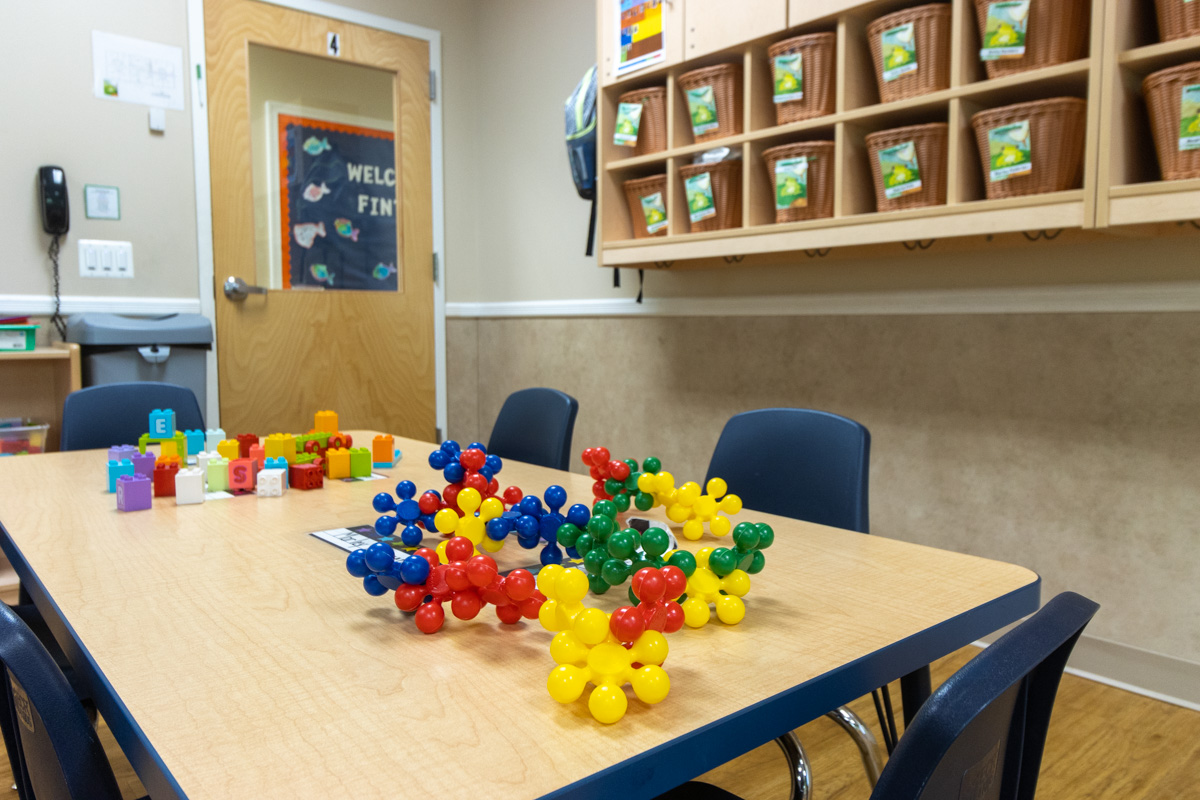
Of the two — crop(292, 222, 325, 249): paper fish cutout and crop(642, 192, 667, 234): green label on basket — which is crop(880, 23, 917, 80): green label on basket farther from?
crop(292, 222, 325, 249): paper fish cutout

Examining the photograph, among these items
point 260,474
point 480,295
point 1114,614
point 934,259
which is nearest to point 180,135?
point 480,295

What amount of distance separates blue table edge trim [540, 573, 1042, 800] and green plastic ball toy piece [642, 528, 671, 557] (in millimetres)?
195

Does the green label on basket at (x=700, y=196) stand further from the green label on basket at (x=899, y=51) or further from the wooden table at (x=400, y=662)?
the wooden table at (x=400, y=662)

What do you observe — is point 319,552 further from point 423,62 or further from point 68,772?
point 423,62

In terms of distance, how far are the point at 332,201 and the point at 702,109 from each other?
6.50 feet

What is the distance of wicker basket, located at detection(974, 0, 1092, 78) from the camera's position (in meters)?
1.86

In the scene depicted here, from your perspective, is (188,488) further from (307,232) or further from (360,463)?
(307,232)

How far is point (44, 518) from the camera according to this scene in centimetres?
130

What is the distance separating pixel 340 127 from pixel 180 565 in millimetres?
3209

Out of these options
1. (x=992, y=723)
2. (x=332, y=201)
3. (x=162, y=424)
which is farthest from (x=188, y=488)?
(x=332, y=201)

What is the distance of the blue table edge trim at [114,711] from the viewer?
583 millimetres

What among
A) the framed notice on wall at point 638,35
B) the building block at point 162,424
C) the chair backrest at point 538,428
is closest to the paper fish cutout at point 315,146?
the framed notice on wall at point 638,35

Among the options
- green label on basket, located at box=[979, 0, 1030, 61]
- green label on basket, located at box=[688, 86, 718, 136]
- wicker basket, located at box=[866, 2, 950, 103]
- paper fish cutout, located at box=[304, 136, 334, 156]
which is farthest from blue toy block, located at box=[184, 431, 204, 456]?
paper fish cutout, located at box=[304, 136, 334, 156]

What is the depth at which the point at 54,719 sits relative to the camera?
0.64m
